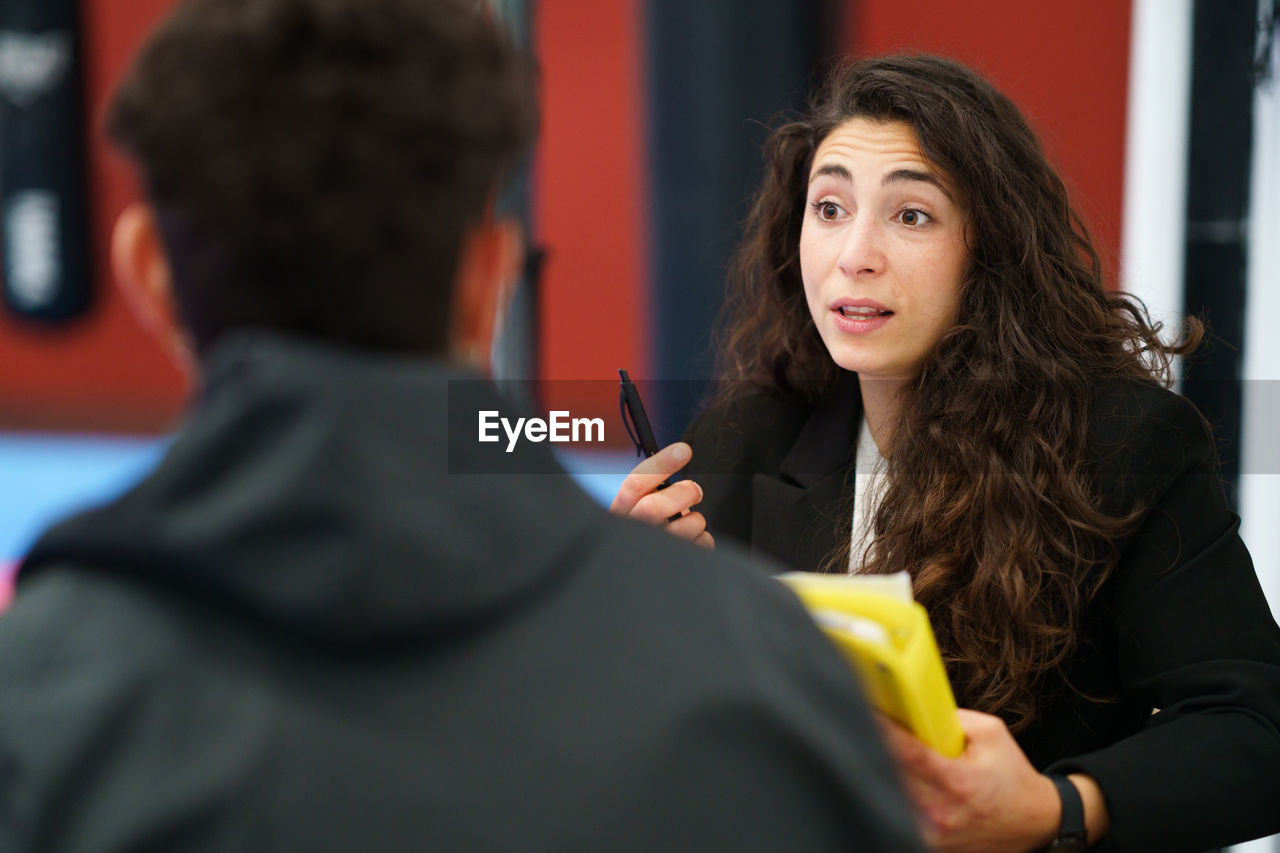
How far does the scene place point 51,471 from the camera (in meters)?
4.57

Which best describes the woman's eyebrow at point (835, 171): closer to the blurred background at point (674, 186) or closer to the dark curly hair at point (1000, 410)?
the dark curly hair at point (1000, 410)

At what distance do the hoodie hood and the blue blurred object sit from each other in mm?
3566

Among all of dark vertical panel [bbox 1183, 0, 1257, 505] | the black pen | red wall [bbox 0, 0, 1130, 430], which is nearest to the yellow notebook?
the black pen

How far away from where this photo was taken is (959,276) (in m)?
1.20

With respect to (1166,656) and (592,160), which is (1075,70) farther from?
(1166,656)

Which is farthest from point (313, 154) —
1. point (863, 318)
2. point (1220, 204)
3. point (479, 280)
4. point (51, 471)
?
point (51, 471)

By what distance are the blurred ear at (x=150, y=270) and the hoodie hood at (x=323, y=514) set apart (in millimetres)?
67

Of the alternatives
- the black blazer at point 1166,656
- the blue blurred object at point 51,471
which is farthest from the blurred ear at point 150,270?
the blue blurred object at point 51,471

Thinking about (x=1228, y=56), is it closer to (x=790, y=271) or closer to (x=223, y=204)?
(x=790, y=271)

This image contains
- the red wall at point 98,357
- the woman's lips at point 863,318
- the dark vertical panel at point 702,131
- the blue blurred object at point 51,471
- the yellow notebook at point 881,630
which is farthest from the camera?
the red wall at point 98,357

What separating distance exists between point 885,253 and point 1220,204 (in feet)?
2.56

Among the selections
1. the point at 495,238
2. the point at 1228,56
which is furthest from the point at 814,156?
the point at 495,238

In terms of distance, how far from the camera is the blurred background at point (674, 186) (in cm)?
163

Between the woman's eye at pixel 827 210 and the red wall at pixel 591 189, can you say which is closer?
the woman's eye at pixel 827 210
